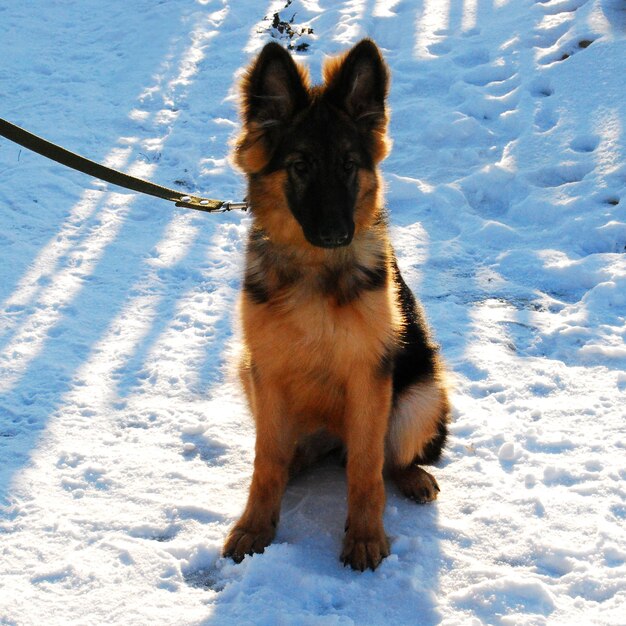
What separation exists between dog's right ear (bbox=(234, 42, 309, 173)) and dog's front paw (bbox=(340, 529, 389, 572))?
5.79ft

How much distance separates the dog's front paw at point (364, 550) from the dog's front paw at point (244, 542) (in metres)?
0.37

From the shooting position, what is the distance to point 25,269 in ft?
21.5

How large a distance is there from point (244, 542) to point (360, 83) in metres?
2.18

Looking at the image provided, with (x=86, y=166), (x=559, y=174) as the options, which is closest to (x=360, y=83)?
(x=86, y=166)

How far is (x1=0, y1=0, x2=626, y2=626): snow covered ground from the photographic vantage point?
3.62 meters

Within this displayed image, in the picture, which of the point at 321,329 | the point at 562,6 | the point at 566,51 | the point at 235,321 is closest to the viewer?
the point at 321,329

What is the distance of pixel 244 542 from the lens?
3.80 metres

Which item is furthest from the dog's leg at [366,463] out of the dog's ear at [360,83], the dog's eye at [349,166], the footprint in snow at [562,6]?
the footprint in snow at [562,6]

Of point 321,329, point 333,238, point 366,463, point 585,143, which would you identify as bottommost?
point 366,463

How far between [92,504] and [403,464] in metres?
1.59

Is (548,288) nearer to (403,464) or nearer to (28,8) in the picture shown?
(403,464)

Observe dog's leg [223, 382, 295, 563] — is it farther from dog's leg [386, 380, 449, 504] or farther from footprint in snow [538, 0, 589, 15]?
footprint in snow [538, 0, 589, 15]

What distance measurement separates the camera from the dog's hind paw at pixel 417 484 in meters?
4.29

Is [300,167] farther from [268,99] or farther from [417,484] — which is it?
[417,484]
